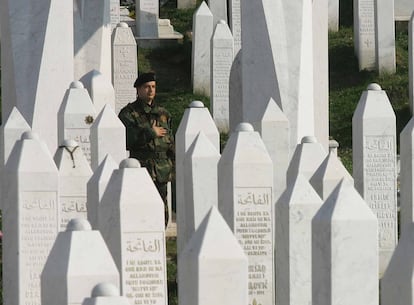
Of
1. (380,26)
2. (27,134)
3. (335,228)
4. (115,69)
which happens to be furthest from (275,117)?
(380,26)

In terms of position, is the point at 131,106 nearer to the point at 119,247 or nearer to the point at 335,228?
the point at 119,247

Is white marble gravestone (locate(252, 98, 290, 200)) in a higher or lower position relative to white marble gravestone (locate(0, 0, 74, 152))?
lower

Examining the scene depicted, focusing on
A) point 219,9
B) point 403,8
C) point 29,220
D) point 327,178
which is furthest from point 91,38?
point 403,8

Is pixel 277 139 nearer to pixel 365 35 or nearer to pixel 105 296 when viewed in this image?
pixel 105 296

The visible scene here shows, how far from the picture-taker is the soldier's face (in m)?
18.8

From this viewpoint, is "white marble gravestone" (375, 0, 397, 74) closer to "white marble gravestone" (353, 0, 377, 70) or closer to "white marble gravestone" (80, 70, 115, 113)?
"white marble gravestone" (353, 0, 377, 70)

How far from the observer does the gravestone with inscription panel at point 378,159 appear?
2044cm

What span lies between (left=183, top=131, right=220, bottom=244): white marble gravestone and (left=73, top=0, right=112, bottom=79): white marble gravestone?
23.4 feet

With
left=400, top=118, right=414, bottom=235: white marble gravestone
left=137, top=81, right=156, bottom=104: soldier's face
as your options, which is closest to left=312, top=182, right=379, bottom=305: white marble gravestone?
left=137, top=81, right=156, bottom=104: soldier's face

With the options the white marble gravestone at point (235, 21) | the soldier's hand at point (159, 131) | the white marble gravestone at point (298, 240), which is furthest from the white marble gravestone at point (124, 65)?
the white marble gravestone at point (298, 240)

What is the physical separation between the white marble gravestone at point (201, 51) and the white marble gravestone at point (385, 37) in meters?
2.42

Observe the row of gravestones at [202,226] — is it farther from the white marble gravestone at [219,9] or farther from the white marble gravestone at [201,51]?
the white marble gravestone at [219,9]

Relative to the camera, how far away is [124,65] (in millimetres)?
29453

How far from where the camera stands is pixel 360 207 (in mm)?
13047
